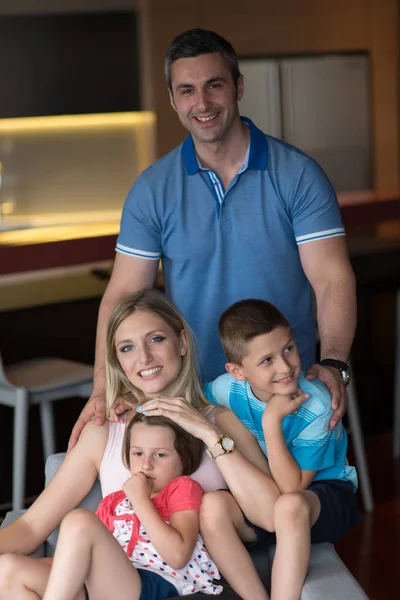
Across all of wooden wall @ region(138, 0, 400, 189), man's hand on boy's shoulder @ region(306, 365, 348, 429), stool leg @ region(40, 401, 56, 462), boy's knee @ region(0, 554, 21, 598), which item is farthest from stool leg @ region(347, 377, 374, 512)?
wooden wall @ region(138, 0, 400, 189)

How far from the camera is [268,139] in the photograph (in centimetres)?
244

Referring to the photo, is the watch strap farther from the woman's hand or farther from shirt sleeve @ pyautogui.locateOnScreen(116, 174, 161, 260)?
shirt sleeve @ pyautogui.locateOnScreen(116, 174, 161, 260)

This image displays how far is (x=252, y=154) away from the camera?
2375 millimetres

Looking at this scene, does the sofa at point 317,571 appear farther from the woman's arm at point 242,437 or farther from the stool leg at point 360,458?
the stool leg at point 360,458

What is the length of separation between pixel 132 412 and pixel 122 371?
0.09 m

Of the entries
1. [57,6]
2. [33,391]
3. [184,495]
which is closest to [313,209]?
[184,495]

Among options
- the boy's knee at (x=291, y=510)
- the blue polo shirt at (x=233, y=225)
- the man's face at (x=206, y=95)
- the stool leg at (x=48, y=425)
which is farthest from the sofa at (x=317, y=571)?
the stool leg at (x=48, y=425)

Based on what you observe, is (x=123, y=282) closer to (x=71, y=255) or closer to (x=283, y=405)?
(x=283, y=405)

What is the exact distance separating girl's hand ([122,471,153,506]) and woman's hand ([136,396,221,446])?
13 cm

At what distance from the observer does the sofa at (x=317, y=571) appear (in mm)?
1735

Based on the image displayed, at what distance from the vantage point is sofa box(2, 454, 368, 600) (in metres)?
1.74

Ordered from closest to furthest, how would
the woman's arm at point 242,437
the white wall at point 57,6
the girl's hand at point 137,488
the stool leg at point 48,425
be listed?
the girl's hand at point 137,488
the woman's arm at point 242,437
the stool leg at point 48,425
the white wall at point 57,6

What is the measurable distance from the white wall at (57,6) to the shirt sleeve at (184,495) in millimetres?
3953

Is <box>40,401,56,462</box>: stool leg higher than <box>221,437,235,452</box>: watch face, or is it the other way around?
<box>221,437,235,452</box>: watch face
